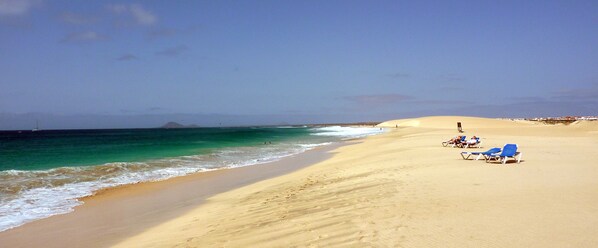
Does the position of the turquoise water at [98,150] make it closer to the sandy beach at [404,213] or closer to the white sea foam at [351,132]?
the white sea foam at [351,132]

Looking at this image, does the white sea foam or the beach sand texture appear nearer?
the beach sand texture

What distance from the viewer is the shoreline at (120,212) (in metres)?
8.02

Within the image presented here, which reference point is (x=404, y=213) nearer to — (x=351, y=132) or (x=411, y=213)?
(x=411, y=213)

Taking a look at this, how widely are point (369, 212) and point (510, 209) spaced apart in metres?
2.34

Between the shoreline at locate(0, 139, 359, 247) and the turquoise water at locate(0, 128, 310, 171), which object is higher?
the turquoise water at locate(0, 128, 310, 171)

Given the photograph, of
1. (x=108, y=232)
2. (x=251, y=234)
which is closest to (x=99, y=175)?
(x=108, y=232)

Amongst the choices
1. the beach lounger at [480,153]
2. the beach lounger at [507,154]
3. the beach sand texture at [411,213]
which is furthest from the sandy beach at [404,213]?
the beach lounger at [480,153]

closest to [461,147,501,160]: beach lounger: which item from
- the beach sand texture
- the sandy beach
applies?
the sandy beach

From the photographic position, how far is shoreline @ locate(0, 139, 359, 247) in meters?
8.02

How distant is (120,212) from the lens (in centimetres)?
1040

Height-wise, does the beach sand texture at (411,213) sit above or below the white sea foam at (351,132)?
below

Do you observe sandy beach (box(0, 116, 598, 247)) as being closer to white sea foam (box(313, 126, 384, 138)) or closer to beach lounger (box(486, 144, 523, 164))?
beach lounger (box(486, 144, 523, 164))

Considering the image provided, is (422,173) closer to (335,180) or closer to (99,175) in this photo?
(335,180)

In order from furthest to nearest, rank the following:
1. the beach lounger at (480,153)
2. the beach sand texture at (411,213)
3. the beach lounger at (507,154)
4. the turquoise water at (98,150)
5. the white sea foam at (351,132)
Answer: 1. the white sea foam at (351,132)
2. the turquoise water at (98,150)
3. the beach lounger at (480,153)
4. the beach lounger at (507,154)
5. the beach sand texture at (411,213)
